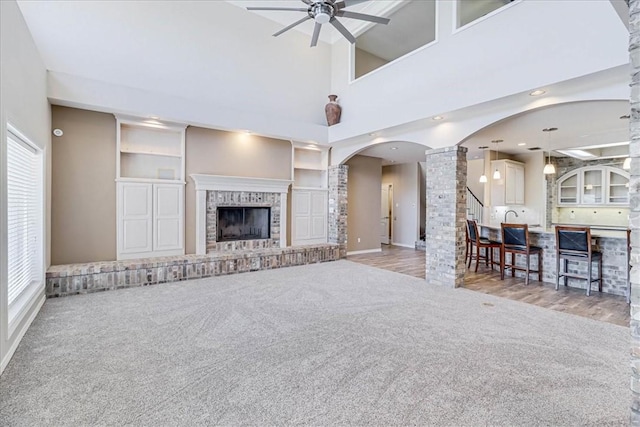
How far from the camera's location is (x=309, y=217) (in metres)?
7.70

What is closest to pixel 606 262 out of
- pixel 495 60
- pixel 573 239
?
pixel 573 239

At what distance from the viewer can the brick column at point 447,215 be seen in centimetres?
516

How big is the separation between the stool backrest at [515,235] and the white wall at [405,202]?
13.6 feet

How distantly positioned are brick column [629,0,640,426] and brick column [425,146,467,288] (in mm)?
3840

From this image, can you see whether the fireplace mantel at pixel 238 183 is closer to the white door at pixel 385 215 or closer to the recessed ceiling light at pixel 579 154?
the white door at pixel 385 215

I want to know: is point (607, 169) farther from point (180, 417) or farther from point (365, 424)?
point (180, 417)

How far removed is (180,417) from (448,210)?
15.3 ft

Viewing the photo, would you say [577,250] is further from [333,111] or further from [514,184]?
Result: [333,111]

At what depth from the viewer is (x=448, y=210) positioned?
526 cm

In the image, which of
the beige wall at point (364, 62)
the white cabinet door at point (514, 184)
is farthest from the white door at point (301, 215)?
the white cabinet door at point (514, 184)

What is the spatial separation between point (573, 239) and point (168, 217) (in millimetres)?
6889

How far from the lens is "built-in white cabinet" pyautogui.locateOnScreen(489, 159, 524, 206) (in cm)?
786

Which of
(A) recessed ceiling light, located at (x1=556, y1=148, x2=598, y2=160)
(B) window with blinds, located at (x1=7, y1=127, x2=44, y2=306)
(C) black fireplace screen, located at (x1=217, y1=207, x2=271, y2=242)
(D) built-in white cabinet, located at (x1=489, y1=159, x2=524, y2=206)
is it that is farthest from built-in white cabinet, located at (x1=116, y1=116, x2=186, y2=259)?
(A) recessed ceiling light, located at (x1=556, y1=148, x2=598, y2=160)

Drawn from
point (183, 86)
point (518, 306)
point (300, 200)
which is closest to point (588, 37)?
point (518, 306)
